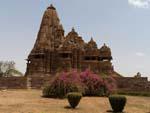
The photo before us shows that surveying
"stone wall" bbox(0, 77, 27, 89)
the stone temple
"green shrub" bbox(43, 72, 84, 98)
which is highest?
the stone temple

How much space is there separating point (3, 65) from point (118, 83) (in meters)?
37.1

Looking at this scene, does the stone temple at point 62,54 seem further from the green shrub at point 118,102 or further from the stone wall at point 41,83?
the green shrub at point 118,102

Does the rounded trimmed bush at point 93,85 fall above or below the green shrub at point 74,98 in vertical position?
above

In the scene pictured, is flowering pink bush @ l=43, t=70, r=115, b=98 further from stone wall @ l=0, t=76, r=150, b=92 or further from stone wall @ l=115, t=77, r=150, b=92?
stone wall @ l=115, t=77, r=150, b=92

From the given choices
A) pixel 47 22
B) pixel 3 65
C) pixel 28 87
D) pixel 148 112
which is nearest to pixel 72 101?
pixel 148 112

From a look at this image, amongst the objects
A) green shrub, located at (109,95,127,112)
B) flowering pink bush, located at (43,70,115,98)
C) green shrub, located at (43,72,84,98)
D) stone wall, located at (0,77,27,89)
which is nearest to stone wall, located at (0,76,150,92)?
stone wall, located at (0,77,27,89)

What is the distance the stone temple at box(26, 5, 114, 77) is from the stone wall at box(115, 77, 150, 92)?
7142mm

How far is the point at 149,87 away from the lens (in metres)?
46.1

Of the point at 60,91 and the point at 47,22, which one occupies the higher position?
the point at 47,22

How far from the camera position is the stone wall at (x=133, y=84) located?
152ft

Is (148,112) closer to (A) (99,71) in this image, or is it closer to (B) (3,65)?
(A) (99,71)

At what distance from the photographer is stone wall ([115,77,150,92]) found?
46.5 meters

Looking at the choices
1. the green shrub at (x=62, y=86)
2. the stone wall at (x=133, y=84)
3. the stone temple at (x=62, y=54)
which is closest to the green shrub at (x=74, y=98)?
the green shrub at (x=62, y=86)

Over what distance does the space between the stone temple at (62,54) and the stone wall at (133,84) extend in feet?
23.4
